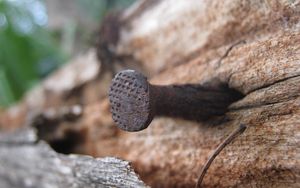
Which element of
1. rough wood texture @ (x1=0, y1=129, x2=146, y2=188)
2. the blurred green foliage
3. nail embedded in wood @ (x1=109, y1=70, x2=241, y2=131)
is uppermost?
the blurred green foliage

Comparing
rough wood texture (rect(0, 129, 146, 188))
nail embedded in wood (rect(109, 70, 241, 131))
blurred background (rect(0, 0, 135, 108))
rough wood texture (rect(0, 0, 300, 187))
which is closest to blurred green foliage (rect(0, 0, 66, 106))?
blurred background (rect(0, 0, 135, 108))

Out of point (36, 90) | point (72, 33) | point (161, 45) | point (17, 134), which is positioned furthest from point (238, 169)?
point (72, 33)

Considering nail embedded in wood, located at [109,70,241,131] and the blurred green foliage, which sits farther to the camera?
the blurred green foliage

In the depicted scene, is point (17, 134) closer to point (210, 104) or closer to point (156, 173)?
point (156, 173)

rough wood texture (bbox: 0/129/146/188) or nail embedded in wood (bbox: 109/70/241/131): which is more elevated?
nail embedded in wood (bbox: 109/70/241/131)

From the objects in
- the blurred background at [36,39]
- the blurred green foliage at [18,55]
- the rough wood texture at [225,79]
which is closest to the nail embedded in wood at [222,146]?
the rough wood texture at [225,79]

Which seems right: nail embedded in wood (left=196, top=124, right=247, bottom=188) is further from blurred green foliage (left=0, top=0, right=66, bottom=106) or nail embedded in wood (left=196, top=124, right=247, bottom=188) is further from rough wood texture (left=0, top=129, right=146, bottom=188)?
blurred green foliage (left=0, top=0, right=66, bottom=106)

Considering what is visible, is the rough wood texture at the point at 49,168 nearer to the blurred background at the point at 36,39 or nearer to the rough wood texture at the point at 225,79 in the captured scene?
the rough wood texture at the point at 225,79
